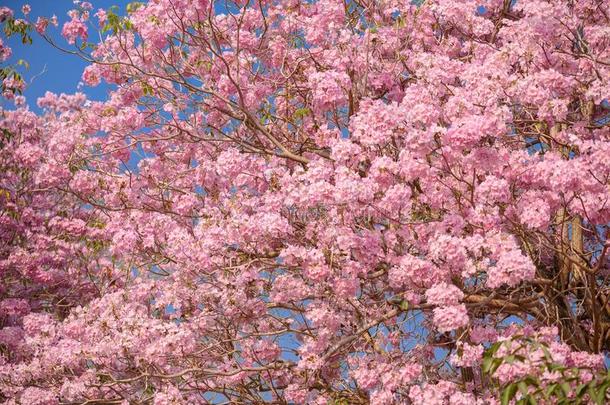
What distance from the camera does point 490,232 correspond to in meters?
7.05

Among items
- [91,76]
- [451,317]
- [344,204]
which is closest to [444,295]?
[451,317]

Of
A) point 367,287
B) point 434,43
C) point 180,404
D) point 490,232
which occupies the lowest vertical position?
point 180,404

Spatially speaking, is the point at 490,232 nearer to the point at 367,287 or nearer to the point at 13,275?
the point at 367,287

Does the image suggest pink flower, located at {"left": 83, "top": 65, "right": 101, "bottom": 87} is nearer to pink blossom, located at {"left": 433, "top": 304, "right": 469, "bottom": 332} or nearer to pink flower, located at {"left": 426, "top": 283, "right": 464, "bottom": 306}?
pink flower, located at {"left": 426, "top": 283, "right": 464, "bottom": 306}

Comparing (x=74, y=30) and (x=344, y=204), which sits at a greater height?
(x=74, y=30)

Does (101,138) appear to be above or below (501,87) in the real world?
above

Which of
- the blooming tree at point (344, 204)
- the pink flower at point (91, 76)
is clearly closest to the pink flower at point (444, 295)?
the blooming tree at point (344, 204)

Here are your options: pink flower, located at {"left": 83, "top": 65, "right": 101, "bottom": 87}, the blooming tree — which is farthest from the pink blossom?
pink flower, located at {"left": 83, "top": 65, "right": 101, "bottom": 87}

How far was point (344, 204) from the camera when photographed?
7.41 meters

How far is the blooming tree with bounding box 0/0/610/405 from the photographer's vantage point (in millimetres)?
7262

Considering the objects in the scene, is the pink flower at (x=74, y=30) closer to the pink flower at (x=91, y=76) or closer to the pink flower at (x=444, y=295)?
the pink flower at (x=91, y=76)

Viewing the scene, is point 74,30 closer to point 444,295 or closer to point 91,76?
point 91,76

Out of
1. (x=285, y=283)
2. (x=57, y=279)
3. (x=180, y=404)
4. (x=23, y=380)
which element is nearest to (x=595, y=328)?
(x=285, y=283)

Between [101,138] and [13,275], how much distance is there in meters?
3.71
